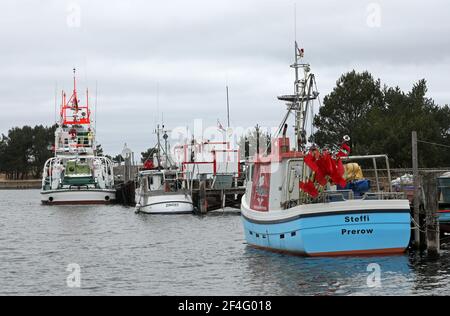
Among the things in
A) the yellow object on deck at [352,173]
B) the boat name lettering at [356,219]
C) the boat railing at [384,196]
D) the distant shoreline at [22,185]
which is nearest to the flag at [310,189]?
the boat name lettering at [356,219]

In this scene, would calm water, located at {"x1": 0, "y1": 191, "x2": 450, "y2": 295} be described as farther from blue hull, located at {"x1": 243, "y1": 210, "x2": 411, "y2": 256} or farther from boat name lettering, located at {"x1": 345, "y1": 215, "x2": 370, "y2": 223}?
boat name lettering, located at {"x1": 345, "y1": 215, "x2": 370, "y2": 223}

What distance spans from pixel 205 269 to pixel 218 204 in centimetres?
3631

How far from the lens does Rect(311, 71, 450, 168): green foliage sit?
280 ft

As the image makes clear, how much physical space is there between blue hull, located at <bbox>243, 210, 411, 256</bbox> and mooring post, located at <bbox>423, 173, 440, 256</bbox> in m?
1.31

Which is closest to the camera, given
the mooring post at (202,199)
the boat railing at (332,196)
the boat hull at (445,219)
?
the boat railing at (332,196)

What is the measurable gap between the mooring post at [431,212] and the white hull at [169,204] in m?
33.0

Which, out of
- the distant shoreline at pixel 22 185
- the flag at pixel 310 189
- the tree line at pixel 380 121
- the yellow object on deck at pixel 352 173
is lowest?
the distant shoreline at pixel 22 185

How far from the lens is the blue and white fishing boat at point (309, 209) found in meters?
28.3

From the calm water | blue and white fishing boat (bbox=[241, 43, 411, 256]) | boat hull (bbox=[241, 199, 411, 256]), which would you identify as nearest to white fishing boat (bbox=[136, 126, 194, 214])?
the calm water

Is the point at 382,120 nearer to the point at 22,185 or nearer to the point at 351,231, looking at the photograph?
the point at 351,231

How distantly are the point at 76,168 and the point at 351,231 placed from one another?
6188 cm

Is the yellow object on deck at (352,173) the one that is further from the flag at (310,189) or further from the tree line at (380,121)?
the tree line at (380,121)
